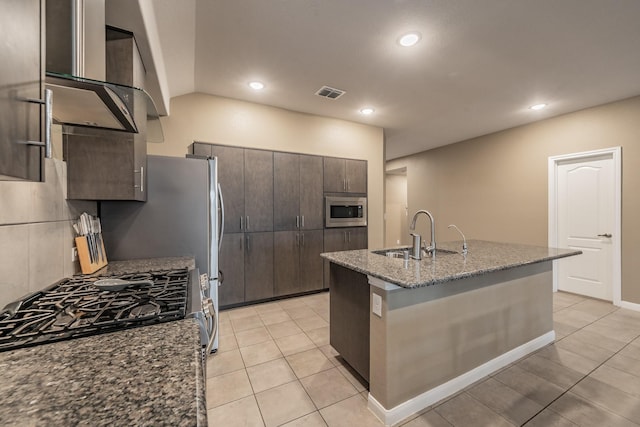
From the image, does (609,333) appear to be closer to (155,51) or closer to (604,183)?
(604,183)

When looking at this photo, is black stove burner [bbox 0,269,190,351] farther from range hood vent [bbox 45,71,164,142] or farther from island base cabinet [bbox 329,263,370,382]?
island base cabinet [bbox 329,263,370,382]

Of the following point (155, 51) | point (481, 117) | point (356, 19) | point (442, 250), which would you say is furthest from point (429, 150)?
point (155, 51)

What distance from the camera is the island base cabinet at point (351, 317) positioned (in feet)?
6.27

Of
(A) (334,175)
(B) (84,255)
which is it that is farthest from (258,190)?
(B) (84,255)

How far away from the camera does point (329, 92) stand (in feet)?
11.0

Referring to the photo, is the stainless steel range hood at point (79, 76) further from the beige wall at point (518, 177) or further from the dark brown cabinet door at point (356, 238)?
the beige wall at point (518, 177)

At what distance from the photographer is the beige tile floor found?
65.1 inches

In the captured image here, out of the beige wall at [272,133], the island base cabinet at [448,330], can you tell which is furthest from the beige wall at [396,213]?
the island base cabinet at [448,330]

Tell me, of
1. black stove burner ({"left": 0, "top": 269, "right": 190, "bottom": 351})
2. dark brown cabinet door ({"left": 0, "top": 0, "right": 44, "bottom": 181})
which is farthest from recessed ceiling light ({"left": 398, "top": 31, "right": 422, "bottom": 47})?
black stove burner ({"left": 0, "top": 269, "right": 190, "bottom": 351})

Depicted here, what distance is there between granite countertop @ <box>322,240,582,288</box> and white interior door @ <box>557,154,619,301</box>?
2209 millimetres

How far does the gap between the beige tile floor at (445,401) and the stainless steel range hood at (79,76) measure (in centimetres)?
182

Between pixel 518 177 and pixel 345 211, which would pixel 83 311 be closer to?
pixel 345 211

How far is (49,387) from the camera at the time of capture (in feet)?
1.95

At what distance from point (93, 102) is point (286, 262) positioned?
2.93 meters
